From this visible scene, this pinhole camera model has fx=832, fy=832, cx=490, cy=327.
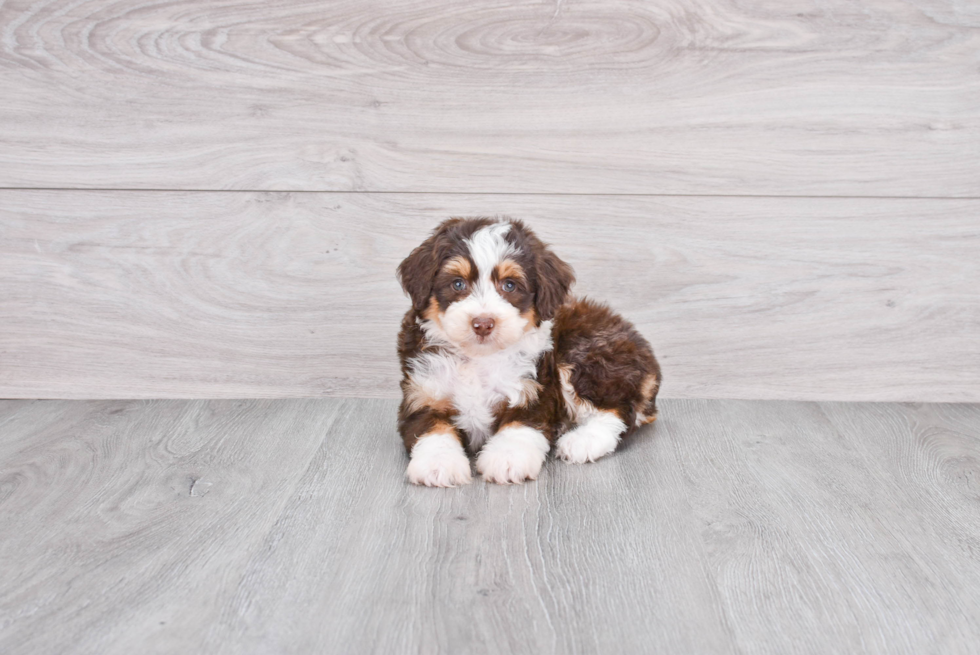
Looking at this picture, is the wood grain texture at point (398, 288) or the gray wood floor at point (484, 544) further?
the wood grain texture at point (398, 288)

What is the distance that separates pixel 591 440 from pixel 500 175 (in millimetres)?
946

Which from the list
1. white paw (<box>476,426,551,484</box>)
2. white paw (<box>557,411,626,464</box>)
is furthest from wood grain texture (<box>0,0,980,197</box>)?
white paw (<box>476,426,551,484</box>)

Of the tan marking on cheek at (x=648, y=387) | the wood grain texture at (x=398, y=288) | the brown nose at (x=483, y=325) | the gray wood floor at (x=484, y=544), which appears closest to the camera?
the gray wood floor at (x=484, y=544)

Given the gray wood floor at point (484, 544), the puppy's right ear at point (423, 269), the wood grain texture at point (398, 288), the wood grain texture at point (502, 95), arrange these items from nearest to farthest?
the gray wood floor at point (484, 544), the puppy's right ear at point (423, 269), the wood grain texture at point (502, 95), the wood grain texture at point (398, 288)

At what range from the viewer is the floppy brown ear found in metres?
2.00

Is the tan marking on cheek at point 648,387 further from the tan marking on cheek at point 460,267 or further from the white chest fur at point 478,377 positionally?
the tan marking on cheek at point 460,267

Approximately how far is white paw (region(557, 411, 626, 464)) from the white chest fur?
0.17 meters

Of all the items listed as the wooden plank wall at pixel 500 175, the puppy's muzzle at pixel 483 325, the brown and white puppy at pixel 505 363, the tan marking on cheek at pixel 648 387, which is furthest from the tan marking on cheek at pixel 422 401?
the wooden plank wall at pixel 500 175

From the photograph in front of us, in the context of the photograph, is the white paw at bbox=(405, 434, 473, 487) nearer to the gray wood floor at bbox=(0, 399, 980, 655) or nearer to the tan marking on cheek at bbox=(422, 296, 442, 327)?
the gray wood floor at bbox=(0, 399, 980, 655)

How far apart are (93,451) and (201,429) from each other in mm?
300

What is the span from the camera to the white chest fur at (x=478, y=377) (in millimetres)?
2084

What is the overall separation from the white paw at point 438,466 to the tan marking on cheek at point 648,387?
539mm

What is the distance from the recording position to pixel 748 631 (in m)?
1.32

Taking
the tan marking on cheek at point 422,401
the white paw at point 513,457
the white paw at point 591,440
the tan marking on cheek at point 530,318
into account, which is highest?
the tan marking on cheek at point 530,318
